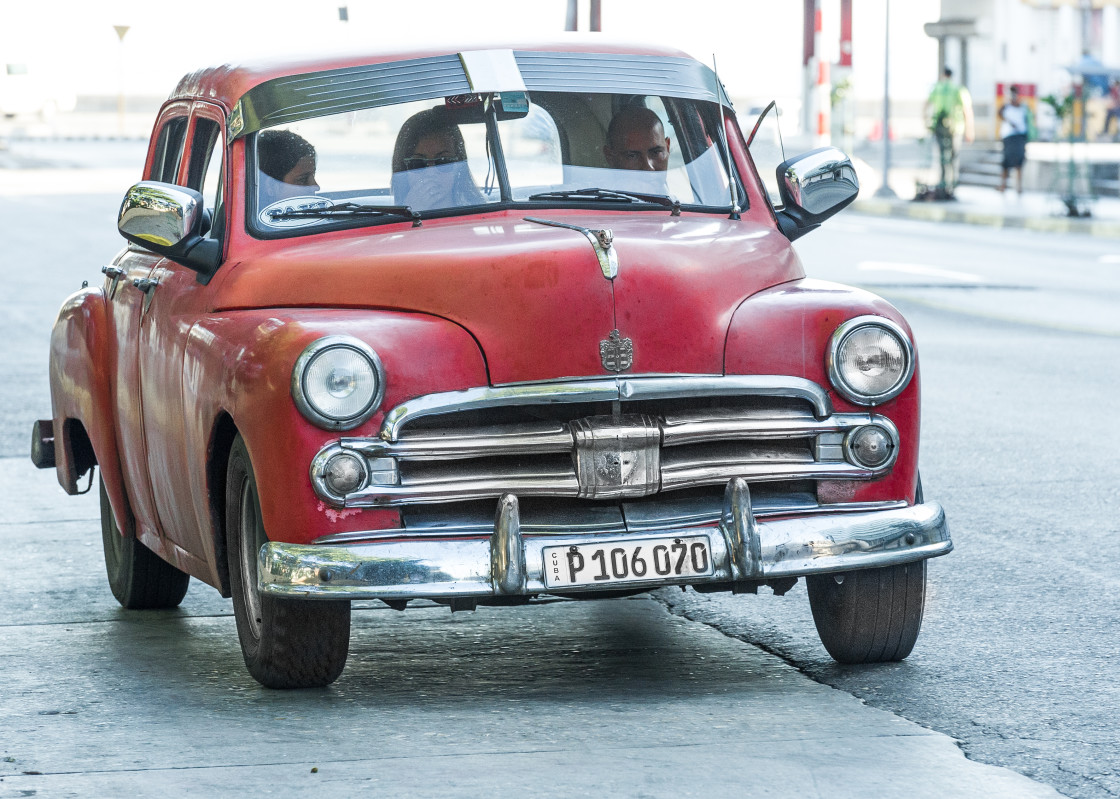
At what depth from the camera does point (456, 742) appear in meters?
5.06

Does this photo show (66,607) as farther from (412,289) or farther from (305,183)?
(412,289)

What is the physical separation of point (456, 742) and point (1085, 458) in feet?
18.4

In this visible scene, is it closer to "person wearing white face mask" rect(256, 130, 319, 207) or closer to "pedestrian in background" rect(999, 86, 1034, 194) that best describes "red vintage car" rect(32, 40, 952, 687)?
"person wearing white face mask" rect(256, 130, 319, 207)

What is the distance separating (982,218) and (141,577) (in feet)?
88.2

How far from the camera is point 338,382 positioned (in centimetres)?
521

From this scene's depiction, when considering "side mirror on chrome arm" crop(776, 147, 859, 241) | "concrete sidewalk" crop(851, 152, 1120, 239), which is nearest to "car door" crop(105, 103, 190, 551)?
"side mirror on chrome arm" crop(776, 147, 859, 241)

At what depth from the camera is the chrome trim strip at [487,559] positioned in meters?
5.12

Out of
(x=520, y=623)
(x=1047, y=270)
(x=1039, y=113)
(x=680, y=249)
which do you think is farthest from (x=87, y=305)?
(x=1039, y=113)

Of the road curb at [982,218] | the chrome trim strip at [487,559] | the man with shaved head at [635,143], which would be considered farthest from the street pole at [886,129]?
the chrome trim strip at [487,559]

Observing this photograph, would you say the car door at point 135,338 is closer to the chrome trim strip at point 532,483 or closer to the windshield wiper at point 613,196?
the windshield wiper at point 613,196

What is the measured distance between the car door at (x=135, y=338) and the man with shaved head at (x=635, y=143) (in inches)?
55.8

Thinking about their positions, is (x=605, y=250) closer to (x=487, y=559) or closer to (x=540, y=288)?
(x=540, y=288)

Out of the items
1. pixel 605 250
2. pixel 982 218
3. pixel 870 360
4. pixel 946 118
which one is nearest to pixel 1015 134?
pixel 946 118

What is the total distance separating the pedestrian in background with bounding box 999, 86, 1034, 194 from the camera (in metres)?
35.1
